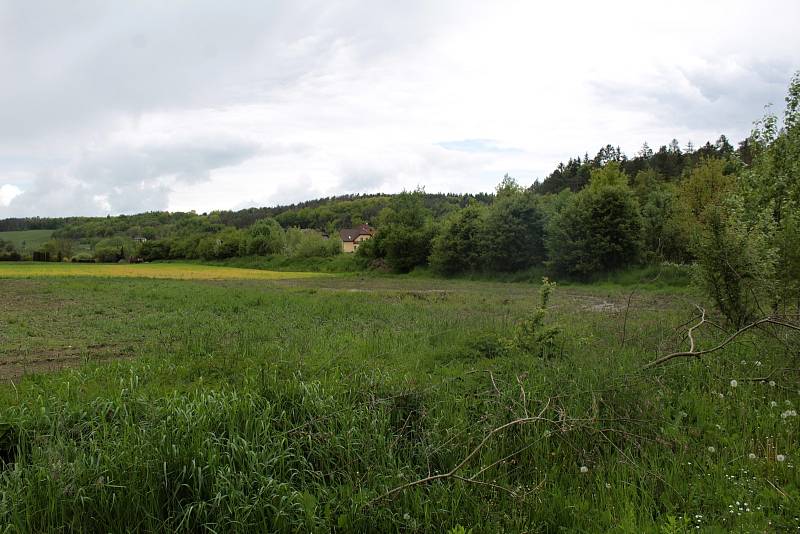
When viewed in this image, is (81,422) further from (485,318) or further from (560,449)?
(485,318)

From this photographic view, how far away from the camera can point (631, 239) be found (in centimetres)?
3162

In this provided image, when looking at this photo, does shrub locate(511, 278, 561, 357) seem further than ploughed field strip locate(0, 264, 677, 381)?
No

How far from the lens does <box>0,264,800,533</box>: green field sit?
11.5 feet

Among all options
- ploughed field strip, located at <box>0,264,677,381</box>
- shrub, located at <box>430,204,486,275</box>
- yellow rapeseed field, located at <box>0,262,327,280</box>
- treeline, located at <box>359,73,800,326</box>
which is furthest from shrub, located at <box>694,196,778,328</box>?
yellow rapeseed field, located at <box>0,262,327,280</box>

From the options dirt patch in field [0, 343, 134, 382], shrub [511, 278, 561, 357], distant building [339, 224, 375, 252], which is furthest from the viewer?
distant building [339, 224, 375, 252]

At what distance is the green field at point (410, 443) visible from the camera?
3.50 metres

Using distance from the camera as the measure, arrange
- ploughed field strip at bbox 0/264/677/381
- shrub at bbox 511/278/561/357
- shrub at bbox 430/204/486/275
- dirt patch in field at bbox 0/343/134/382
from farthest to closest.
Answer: shrub at bbox 430/204/486/275 → ploughed field strip at bbox 0/264/677/381 → dirt patch in field at bbox 0/343/134/382 → shrub at bbox 511/278/561/357

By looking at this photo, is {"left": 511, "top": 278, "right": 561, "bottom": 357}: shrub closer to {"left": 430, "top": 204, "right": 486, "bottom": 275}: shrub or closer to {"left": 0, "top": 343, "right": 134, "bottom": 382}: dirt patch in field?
{"left": 0, "top": 343, "right": 134, "bottom": 382}: dirt patch in field

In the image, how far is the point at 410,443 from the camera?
179 inches

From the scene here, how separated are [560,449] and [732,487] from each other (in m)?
1.36

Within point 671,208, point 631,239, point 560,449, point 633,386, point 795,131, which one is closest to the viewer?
point 560,449

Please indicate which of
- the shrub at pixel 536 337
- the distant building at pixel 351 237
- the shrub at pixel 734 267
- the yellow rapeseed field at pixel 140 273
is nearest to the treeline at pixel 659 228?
the shrub at pixel 734 267

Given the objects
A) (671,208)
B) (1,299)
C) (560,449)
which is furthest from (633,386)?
(671,208)

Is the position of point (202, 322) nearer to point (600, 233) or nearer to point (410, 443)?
point (410, 443)
